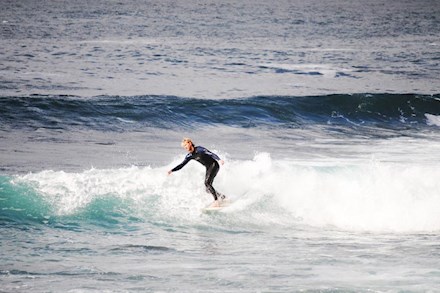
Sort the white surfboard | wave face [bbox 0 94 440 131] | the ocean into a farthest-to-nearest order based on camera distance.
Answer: wave face [bbox 0 94 440 131] < the white surfboard < the ocean

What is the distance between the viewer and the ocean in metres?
13.1

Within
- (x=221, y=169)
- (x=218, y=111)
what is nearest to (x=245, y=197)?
(x=221, y=169)

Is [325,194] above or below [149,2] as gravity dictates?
below

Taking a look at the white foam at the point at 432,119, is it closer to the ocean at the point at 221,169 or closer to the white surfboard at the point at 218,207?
the ocean at the point at 221,169

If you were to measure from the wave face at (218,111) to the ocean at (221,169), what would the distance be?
0.12 m

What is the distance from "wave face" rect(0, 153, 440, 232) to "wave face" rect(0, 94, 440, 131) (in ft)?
31.5

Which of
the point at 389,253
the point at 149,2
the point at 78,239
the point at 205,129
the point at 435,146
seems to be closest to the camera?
the point at 389,253

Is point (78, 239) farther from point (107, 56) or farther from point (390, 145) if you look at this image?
point (107, 56)

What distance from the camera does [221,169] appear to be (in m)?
20.1

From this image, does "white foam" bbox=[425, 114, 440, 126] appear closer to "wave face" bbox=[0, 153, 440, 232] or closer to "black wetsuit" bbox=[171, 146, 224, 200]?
"wave face" bbox=[0, 153, 440, 232]

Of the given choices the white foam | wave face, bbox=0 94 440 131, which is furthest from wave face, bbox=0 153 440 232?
the white foam

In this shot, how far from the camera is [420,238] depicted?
51.9ft

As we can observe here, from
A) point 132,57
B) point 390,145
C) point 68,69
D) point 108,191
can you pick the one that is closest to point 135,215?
point 108,191

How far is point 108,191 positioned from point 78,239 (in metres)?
3.37
